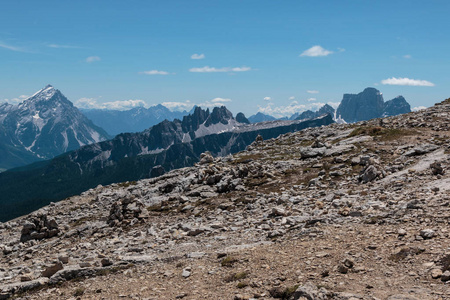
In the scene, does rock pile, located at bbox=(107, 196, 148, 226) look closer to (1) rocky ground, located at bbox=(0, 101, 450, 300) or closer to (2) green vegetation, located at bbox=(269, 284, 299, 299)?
(1) rocky ground, located at bbox=(0, 101, 450, 300)

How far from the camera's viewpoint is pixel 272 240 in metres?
17.3

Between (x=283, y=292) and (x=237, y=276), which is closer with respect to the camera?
(x=283, y=292)

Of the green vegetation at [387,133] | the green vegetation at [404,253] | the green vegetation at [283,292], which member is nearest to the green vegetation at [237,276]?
the green vegetation at [283,292]

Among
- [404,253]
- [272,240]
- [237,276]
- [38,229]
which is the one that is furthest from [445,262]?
[38,229]

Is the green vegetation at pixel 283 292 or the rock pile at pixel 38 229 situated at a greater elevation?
the green vegetation at pixel 283 292

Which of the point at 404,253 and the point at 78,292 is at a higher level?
the point at 404,253

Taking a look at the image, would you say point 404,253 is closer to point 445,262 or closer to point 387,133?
point 445,262

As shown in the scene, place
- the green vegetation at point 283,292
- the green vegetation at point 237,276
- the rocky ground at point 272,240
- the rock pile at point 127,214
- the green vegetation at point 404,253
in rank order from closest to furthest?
1. the green vegetation at point 283,292
2. the rocky ground at point 272,240
3. the green vegetation at point 404,253
4. the green vegetation at point 237,276
5. the rock pile at point 127,214

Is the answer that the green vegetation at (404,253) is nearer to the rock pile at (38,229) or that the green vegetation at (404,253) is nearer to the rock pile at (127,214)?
the rock pile at (127,214)

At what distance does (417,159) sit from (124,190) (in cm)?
3901

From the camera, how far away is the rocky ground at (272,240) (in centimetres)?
1201

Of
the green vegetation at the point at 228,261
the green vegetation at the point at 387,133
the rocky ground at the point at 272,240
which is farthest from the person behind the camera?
the green vegetation at the point at 387,133

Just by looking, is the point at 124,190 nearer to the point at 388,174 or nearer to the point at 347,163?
the point at 347,163

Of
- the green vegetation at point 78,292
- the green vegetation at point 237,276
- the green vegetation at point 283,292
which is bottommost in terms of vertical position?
the green vegetation at point 78,292
